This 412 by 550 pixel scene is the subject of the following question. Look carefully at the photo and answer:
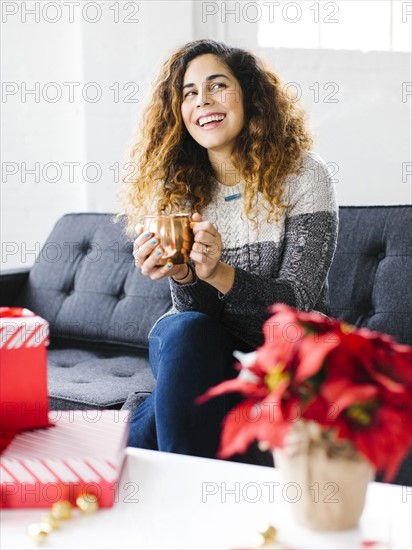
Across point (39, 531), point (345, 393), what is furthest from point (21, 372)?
point (345, 393)

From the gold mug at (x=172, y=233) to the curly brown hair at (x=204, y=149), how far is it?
1.24ft

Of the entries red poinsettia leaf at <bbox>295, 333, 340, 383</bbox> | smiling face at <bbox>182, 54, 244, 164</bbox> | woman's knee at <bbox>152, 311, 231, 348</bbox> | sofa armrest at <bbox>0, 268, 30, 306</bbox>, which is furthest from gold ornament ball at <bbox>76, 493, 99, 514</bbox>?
sofa armrest at <bbox>0, 268, 30, 306</bbox>

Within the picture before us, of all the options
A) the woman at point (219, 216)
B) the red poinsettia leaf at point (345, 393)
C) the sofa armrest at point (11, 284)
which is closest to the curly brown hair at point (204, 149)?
the woman at point (219, 216)

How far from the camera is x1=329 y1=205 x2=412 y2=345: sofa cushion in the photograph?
2.07 m

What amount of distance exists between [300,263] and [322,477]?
35.5 inches

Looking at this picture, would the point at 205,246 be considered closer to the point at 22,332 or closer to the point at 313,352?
the point at 22,332

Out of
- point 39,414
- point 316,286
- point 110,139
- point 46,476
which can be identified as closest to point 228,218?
point 316,286

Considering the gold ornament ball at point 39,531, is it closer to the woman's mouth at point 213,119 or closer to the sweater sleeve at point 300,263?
the sweater sleeve at point 300,263

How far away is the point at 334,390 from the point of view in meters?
0.85

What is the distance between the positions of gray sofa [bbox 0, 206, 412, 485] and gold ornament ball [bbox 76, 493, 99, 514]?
77 cm

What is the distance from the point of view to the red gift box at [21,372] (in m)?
1.19

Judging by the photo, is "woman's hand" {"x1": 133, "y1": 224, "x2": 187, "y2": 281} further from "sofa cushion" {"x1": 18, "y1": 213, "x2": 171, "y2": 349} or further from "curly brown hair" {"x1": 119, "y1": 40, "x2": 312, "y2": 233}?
"sofa cushion" {"x1": 18, "y1": 213, "x2": 171, "y2": 349}

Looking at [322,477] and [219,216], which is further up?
[219,216]

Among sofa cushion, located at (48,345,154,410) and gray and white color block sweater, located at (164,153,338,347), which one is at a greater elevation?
gray and white color block sweater, located at (164,153,338,347)
